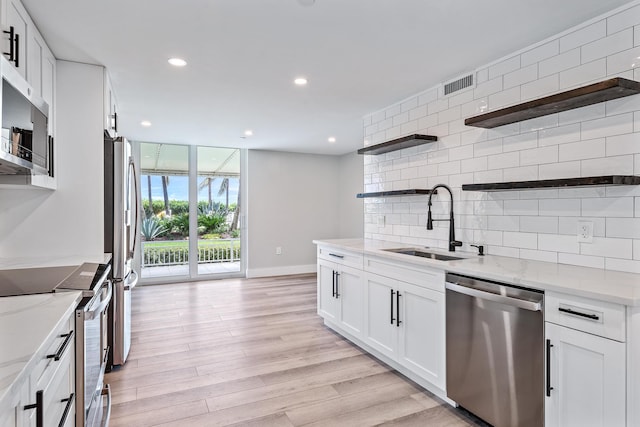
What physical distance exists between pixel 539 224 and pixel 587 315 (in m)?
0.96

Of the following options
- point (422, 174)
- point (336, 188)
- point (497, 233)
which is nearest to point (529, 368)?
point (497, 233)

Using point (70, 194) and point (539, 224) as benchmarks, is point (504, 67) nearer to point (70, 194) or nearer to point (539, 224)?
point (539, 224)

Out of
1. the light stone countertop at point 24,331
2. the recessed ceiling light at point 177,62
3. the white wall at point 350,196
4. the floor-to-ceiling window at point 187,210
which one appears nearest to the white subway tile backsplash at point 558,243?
the light stone countertop at point 24,331

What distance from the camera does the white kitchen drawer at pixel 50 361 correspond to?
1.09 metres

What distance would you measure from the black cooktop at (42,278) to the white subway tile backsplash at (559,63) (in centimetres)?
302

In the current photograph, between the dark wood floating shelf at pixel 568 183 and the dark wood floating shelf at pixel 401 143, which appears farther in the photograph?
the dark wood floating shelf at pixel 401 143

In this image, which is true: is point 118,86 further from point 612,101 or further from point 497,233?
point 612,101

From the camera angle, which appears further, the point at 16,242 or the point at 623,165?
the point at 16,242

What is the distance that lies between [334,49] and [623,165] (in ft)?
6.25

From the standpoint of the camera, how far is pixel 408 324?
8.77 ft

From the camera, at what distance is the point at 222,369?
2.95 meters

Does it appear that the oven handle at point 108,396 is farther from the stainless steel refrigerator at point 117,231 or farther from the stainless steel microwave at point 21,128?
the stainless steel microwave at point 21,128

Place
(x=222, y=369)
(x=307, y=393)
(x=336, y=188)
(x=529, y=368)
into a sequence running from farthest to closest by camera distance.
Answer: (x=336, y=188) → (x=222, y=369) → (x=307, y=393) → (x=529, y=368)

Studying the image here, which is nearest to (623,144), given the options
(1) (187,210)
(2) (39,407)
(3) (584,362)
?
(3) (584,362)
